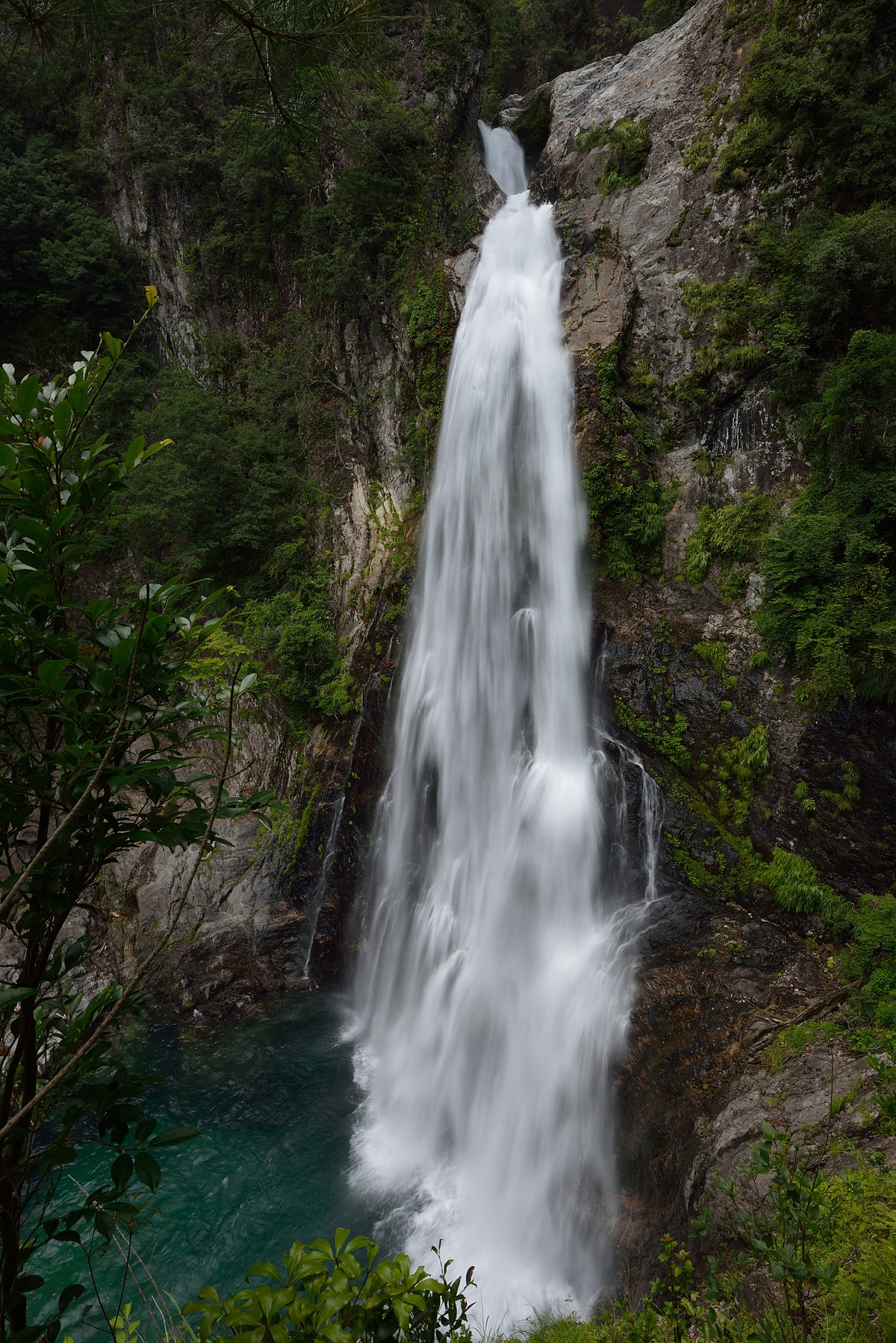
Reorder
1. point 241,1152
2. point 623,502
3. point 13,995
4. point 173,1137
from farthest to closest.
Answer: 1. point 623,502
2. point 241,1152
3. point 173,1137
4. point 13,995

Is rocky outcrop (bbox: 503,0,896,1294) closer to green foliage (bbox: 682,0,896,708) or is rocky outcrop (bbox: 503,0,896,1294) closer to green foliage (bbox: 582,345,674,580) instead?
green foliage (bbox: 582,345,674,580)

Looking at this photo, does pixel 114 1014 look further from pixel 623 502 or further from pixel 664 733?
pixel 623 502

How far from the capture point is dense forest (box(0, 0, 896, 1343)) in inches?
54.6

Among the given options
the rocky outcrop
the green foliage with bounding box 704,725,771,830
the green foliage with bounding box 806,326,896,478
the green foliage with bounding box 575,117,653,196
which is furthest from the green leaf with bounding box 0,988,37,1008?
the green foliage with bounding box 575,117,653,196

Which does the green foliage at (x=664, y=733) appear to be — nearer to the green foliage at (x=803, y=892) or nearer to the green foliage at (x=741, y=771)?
the green foliage at (x=741, y=771)

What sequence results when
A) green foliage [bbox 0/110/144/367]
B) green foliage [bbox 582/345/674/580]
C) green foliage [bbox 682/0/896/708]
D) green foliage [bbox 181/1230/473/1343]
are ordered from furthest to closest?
green foliage [bbox 0/110/144/367] < green foliage [bbox 582/345/674/580] < green foliage [bbox 682/0/896/708] < green foliage [bbox 181/1230/473/1343]

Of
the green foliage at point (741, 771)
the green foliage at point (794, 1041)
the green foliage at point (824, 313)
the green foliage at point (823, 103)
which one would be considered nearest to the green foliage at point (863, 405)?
the green foliage at point (824, 313)

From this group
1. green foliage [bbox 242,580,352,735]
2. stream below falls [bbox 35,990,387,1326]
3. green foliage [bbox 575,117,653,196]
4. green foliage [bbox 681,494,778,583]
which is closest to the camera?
stream below falls [bbox 35,990,387,1326]

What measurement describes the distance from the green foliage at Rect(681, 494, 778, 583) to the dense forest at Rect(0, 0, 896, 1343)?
0.23ft

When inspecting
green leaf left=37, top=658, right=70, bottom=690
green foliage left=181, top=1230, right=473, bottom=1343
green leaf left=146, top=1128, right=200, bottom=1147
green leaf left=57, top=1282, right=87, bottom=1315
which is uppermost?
green leaf left=37, top=658, right=70, bottom=690

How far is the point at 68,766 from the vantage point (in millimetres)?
1322

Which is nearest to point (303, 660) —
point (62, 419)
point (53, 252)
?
point (62, 419)

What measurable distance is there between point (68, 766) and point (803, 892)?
723cm

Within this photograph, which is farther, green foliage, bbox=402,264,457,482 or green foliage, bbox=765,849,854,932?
green foliage, bbox=402,264,457,482
